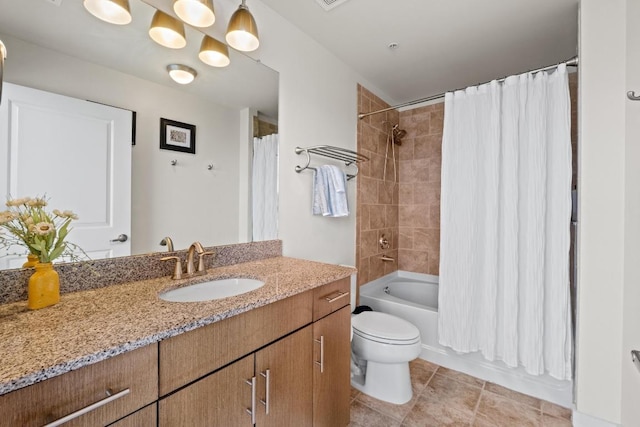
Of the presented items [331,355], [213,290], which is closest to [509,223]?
[331,355]

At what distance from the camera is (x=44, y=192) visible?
944 millimetres

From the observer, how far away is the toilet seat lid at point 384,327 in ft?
5.57

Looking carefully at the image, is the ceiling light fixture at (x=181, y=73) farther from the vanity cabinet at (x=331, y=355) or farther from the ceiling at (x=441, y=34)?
the vanity cabinet at (x=331, y=355)

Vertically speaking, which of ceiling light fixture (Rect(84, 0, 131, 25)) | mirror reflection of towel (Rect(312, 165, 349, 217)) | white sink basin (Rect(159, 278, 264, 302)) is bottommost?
white sink basin (Rect(159, 278, 264, 302))

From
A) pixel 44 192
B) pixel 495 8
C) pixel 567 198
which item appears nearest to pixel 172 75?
pixel 44 192

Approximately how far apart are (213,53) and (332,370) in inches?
66.4

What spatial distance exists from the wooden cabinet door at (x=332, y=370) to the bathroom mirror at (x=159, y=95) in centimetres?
67

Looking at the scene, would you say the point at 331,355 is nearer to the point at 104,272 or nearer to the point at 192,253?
the point at 192,253

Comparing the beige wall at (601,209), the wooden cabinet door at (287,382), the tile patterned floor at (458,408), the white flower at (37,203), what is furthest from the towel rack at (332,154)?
the tile patterned floor at (458,408)

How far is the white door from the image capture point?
0.89 m

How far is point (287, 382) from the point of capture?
1.07 m

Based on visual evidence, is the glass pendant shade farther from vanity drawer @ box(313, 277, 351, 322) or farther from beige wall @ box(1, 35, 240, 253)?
vanity drawer @ box(313, 277, 351, 322)

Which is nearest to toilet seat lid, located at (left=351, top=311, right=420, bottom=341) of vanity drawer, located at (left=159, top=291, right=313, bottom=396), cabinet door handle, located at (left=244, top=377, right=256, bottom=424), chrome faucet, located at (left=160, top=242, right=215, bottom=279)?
vanity drawer, located at (left=159, top=291, right=313, bottom=396)

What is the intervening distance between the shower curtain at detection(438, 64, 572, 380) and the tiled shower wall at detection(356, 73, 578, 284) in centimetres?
69
